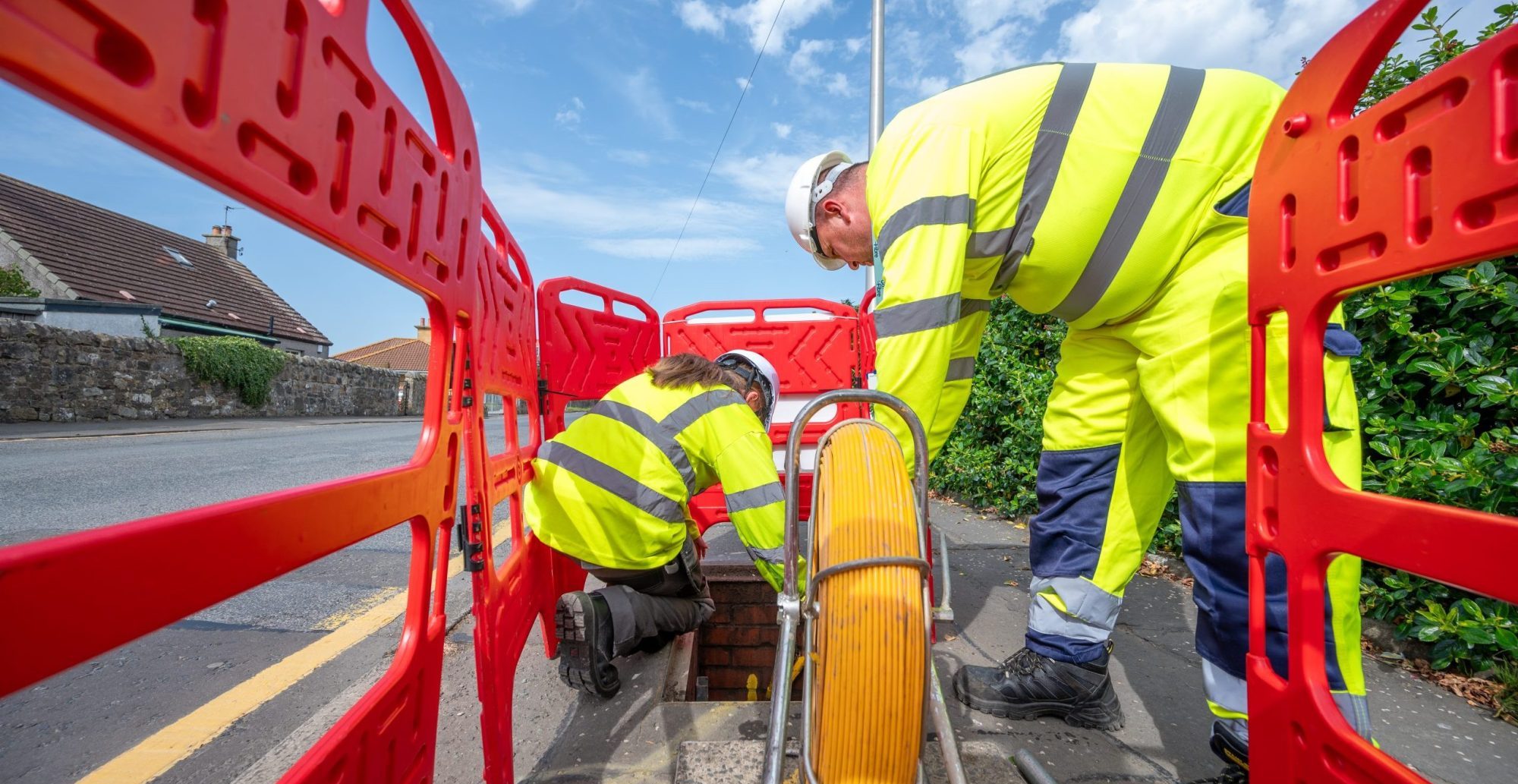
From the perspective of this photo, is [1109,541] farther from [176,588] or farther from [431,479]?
[176,588]

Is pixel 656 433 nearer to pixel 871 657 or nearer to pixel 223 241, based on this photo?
pixel 871 657

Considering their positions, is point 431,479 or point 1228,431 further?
point 1228,431

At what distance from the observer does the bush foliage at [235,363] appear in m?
16.0

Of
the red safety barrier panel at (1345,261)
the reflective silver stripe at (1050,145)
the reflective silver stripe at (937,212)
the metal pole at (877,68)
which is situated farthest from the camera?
the metal pole at (877,68)

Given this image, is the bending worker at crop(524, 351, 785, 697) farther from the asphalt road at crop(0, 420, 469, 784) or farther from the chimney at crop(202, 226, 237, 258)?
the chimney at crop(202, 226, 237, 258)

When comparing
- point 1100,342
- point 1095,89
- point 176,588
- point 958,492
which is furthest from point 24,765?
point 958,492

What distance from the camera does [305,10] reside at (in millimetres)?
779

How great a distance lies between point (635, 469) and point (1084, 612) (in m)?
1.53

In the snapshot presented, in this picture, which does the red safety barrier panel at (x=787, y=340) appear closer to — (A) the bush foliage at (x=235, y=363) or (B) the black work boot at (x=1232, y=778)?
(B) the black work boot at (x=1232, y=778)

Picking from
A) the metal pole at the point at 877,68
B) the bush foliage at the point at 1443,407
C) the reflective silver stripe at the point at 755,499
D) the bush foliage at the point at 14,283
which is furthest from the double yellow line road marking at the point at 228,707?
the bush foliage at the point at 14,283

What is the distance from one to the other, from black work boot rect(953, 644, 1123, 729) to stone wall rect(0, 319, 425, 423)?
16277mm

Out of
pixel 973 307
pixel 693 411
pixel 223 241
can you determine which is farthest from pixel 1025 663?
pixel 223 241

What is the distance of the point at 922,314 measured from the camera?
1663 millimetres

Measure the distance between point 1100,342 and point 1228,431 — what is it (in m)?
0.59
